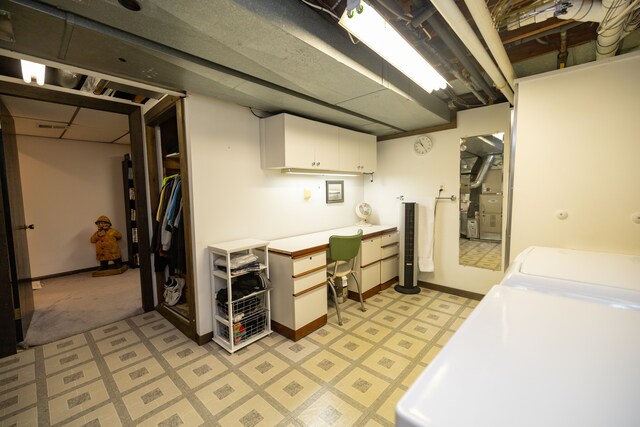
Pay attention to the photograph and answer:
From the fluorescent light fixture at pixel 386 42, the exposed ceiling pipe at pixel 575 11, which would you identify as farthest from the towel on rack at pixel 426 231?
the exposed ceiling pipe at pixel 575 11

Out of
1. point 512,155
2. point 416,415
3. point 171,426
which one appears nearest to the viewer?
point 416,415

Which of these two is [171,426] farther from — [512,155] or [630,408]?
[512,155]

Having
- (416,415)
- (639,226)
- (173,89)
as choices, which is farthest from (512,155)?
A: (173,89)

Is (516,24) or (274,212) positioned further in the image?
(274,212)

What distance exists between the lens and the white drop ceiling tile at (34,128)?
3459mm

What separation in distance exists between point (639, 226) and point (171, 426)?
2.96 meters

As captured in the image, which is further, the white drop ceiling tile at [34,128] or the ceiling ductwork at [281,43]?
the white drop ceiling tile at [34,128]

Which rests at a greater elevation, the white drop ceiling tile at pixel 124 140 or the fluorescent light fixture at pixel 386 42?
the white drop ceiling tile at pixel 124 140

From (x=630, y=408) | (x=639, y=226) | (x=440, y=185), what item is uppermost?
(x=440, y=185)

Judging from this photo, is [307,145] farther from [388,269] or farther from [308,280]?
[388,269]

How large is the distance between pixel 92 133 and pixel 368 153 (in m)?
4.34

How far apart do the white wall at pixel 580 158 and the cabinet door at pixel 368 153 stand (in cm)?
210

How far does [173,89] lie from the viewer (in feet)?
7.34

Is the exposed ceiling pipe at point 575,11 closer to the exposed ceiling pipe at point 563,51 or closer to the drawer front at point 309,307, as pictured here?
the exposed ceiling pipe at point 563,51
